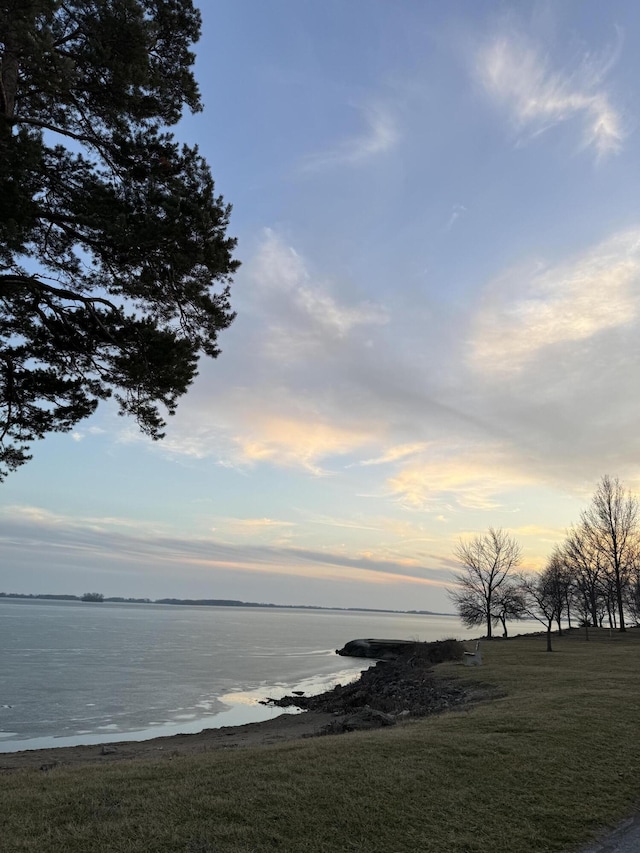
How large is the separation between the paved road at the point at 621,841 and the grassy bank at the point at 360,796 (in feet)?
0.58

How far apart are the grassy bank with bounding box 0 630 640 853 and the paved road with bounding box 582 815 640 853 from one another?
0.18m

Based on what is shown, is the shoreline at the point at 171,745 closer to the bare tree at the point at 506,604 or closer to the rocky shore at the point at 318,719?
the rocky shore at the point at 318,719

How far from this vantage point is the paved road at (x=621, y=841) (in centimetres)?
583

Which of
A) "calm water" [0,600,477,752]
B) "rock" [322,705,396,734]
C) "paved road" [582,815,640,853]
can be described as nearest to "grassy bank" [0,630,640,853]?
"paved road" [582,815,640,853]

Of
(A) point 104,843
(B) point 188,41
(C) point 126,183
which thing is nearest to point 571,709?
(A) point 104,843

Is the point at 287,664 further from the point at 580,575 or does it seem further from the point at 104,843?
the point at 104,843

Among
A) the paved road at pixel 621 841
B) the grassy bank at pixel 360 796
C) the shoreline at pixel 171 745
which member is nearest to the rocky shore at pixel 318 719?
the shoreline at pixel 171 745

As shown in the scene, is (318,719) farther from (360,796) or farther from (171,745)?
(360,796)

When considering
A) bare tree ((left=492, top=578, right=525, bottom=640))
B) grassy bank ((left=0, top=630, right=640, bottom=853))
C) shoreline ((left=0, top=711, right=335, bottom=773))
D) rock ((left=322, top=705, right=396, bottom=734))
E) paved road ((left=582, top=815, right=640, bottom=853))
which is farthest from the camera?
bare tree ((left=492, top=578, right=525, bottom=640))

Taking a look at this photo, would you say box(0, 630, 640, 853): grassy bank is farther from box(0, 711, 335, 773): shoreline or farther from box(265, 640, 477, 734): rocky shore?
box(265, 640, 477, 734): rocky shore

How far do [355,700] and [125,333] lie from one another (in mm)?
18384

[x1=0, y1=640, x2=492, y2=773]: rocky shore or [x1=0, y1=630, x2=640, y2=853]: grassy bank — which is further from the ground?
[x1=0, y1=630, x2=640, y2=853]: grassy bank

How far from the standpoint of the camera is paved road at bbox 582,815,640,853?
5832mm

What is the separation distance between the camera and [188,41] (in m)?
11.0
